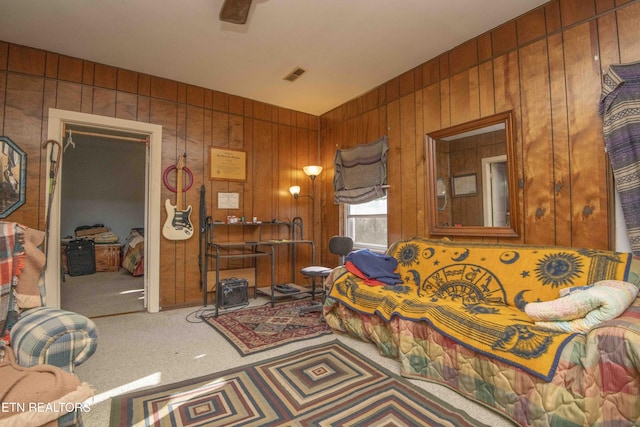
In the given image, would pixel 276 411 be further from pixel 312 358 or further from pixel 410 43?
pixel 410 43

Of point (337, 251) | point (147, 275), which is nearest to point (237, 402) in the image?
point (337, 251)

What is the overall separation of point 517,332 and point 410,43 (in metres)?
2.59

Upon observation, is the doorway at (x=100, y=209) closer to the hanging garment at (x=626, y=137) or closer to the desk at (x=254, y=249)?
the desk at (x=254, y=249)

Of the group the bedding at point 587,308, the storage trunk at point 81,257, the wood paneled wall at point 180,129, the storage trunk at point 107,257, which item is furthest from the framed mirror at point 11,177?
the bedding at point 587,308

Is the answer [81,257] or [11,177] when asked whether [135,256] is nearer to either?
[81,257]

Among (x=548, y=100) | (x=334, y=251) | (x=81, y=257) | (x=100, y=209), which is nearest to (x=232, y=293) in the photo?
(x=334, y=251)

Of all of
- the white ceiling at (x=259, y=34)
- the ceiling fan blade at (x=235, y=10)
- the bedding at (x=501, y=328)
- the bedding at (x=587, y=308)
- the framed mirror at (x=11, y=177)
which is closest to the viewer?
the bedding at (x=501, y=328)

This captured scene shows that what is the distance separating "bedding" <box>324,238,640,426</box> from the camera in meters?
1.29

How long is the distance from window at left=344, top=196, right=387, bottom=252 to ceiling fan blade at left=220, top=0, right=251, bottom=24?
8.14 feet

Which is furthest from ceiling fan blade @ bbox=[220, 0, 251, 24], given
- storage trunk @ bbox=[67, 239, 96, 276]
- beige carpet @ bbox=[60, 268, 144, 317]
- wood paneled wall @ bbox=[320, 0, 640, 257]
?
storage trunk @ bbox=[67, 239, 96, 276]

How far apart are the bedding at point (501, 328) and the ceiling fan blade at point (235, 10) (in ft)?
6.87

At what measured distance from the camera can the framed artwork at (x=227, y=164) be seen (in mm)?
3840

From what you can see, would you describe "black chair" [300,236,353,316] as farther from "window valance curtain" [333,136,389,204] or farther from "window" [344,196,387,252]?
"window valance curtain" [333,136,389,204]

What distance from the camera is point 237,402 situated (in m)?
1.70
